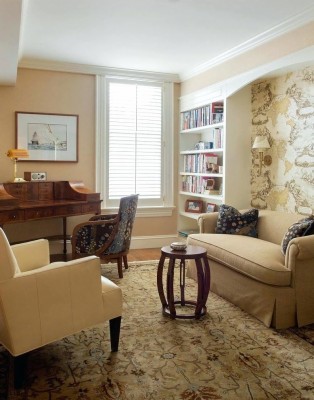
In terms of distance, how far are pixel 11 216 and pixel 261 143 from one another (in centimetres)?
280

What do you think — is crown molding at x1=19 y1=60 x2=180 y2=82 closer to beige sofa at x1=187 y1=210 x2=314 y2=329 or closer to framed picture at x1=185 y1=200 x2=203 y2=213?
framed picture at x1=185 y1=200 x2=203 y2=213

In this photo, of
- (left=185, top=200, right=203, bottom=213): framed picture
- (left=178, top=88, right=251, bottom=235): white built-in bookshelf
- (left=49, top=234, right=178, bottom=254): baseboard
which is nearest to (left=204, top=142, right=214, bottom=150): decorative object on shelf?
(left=178, top=88, right=251, bottom=235): white built-in bookshelf

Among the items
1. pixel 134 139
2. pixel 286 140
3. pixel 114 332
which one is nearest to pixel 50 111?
pixel 134 139

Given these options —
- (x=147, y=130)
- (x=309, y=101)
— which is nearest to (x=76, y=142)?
(x=147, y=130)

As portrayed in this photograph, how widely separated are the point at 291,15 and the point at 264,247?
6.72 ft

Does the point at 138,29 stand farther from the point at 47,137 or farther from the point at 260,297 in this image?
the point at 260,297

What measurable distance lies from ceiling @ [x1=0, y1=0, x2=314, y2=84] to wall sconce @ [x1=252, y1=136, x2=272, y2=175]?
1.01 meters

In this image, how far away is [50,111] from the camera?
5145 millimetres

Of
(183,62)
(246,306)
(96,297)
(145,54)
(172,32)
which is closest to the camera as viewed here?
(96,297)

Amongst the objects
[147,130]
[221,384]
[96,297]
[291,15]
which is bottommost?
[221,384]

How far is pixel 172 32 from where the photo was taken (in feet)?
12.8

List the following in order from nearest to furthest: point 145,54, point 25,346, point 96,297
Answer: point 25,346, point 96,297, point 145,54

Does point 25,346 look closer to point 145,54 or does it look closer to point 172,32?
point 172,32

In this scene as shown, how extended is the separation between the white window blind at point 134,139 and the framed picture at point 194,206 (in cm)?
46
